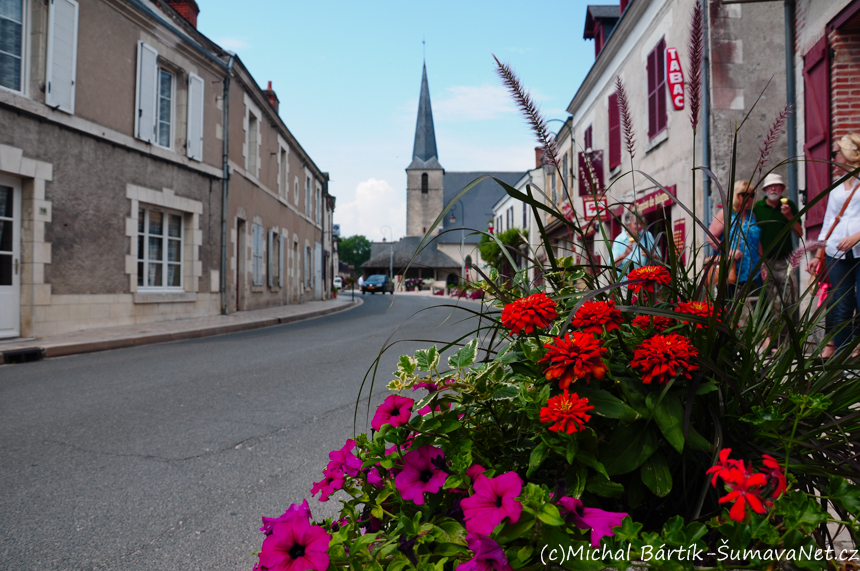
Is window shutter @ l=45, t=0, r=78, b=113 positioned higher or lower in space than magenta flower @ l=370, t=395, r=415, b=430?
higher

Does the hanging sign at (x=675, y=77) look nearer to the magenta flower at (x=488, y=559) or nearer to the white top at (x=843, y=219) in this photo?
the white top at (x=843, y=219)

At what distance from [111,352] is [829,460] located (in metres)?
7.89

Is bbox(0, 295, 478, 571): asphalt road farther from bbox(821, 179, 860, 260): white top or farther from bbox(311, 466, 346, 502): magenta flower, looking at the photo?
bbox(821, 179, 860, 260): white top

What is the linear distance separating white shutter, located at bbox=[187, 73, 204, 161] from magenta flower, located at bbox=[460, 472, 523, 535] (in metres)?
12.3

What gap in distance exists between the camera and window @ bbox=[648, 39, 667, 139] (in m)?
9.78

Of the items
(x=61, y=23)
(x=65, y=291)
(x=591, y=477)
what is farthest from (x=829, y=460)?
(x=61, y=23)

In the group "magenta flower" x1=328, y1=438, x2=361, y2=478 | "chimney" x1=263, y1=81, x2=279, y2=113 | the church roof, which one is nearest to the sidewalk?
"magenta flower" x1=328, y1=438, x2=361, y2=478

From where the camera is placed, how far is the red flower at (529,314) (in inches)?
42.9

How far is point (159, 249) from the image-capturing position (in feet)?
36.9

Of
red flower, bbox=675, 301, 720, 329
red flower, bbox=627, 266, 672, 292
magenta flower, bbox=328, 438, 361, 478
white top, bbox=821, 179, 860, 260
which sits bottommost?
magenta flower, bbox=328, 438, 361, 478

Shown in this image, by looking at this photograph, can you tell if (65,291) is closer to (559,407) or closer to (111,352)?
(111,352)

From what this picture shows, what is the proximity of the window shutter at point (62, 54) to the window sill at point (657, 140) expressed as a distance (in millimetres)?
9363

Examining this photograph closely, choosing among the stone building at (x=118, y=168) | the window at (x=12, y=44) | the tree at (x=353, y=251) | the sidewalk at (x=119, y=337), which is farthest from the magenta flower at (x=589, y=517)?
the tree at (x=353, y=251)

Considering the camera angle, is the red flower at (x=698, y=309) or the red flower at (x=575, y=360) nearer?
the red flower at (x=575, y=360)
